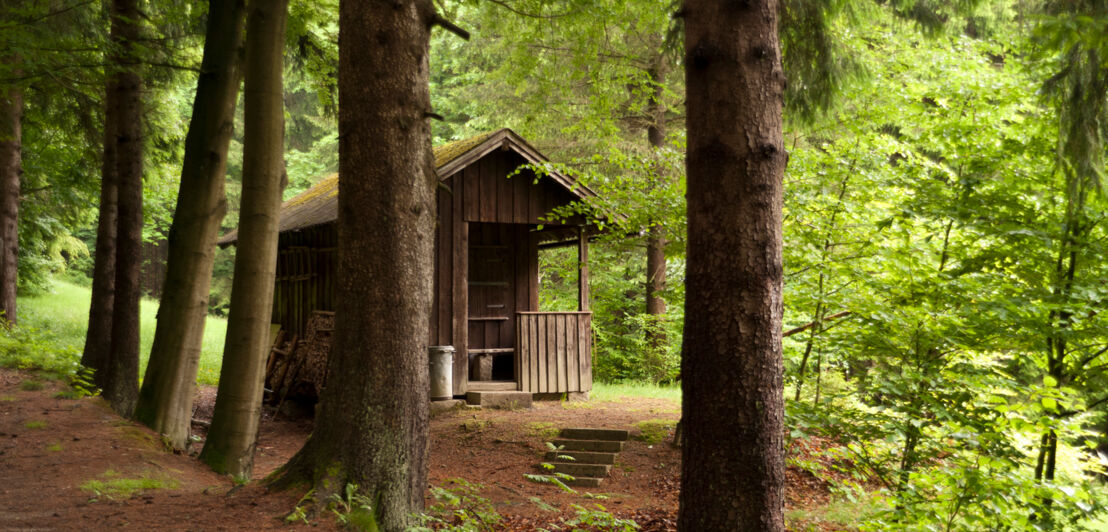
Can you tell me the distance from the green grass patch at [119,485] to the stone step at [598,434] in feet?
18.5

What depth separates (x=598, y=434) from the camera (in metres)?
10.4

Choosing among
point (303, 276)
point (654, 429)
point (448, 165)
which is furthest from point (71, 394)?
point (654, 429)

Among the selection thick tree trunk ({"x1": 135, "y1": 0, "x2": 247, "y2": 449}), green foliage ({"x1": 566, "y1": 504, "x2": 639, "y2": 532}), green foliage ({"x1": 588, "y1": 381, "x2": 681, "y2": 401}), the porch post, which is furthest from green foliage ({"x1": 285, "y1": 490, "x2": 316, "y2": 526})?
green foliage ({"x1": 588, "y1": 381, "x2": 681, "y2": 401})

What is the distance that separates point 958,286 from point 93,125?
40.8ft

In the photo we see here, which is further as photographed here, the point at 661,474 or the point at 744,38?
the point at 661,474

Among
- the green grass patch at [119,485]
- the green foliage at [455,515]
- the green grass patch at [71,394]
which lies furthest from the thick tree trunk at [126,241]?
the green foliage at [455,515]

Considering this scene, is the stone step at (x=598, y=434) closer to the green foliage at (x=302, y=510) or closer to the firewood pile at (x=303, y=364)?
the firewood pile at (x=303, y=364)

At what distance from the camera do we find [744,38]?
435 centimetres

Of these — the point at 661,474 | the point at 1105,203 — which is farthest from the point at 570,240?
the point at 1105,203

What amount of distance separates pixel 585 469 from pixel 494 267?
6182 millimetres

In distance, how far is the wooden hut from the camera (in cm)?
1285

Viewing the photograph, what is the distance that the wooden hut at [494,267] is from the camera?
12.9m

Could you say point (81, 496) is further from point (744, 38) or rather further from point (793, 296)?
point (793, 296)

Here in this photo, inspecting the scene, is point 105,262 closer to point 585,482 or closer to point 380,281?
point 585,482
